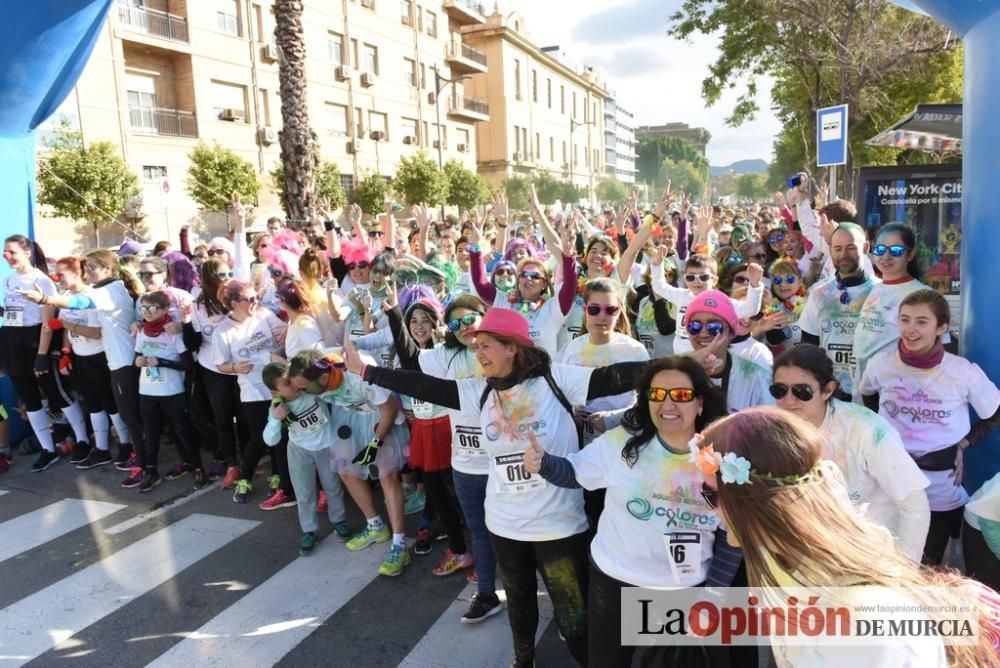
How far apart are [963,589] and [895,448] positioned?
43.7 inches

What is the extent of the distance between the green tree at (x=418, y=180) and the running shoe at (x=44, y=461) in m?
26.8

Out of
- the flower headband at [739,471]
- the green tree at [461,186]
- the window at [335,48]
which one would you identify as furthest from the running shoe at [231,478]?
the green tree at [461,186]

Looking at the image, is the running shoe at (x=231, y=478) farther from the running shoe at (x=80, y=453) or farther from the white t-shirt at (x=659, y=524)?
the white t-shirt at (x=659, y=524)

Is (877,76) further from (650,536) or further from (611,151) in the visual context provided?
(611,151)

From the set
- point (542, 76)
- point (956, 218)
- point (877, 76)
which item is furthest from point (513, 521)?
point (542, 76)

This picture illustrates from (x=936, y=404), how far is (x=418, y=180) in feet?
103

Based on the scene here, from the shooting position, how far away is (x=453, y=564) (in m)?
4.23

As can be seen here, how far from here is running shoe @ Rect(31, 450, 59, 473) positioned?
21.3ft

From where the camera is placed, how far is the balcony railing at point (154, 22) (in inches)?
859

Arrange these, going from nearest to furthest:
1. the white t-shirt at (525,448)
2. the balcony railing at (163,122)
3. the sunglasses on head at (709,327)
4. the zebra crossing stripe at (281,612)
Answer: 1. the white t-shirt at (525,448)
2. the sunglasses on head at (709,327)
3. the zebra crossing stripe at (281,612)
4. the balcony railing at (163,122)

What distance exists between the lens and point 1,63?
6609 mm

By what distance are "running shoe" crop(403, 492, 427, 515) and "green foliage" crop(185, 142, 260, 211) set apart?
64.1ft

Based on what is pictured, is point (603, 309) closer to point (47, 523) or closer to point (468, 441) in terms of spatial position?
point (468, 441)

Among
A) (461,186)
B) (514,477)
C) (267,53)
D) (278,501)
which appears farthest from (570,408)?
(461,186)
